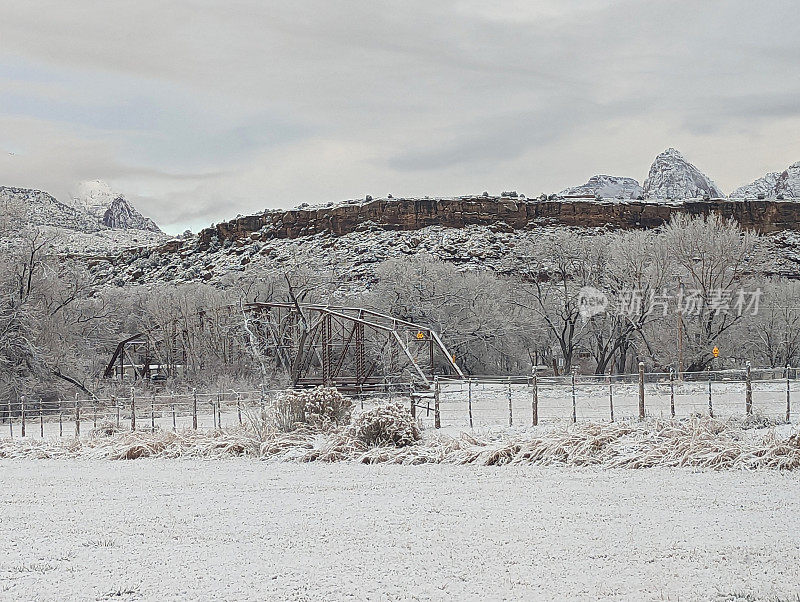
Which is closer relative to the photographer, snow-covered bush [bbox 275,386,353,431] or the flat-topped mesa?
snow-covered bush [bbox 275,386,353,431]

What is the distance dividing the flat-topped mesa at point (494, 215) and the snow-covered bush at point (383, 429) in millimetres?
72932

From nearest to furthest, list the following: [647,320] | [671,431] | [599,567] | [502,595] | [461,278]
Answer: [502,595] < [599,567] < [671,431] < [647,320] < [461,278]

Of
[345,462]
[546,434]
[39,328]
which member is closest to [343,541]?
[345,462]

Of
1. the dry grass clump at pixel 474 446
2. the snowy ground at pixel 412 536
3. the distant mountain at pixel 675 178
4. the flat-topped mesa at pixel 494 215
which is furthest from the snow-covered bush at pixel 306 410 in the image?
the distant mountain at pixel 675 178

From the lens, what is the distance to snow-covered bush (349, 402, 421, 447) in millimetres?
14703

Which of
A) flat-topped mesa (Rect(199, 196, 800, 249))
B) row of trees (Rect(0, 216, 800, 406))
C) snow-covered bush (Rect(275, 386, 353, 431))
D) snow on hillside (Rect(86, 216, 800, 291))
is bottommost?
snow-covered bush (Rect(275, 386, 353, 431))

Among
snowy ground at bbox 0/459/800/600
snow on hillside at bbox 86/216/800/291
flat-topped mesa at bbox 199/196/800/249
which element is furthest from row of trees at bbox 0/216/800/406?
flat-topped mesa at bbox 199/196/800/249

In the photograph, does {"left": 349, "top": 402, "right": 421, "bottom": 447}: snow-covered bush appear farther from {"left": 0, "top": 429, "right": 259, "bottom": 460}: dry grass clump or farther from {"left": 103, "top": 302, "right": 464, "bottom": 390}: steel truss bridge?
{"left": 103, "top": 302, "right": 464, "bottom": 390}: steel truss bridge

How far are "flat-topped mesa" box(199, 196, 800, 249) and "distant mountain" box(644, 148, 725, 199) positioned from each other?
297ft

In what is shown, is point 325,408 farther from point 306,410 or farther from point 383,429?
point 383,429

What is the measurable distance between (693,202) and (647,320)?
5179 cm

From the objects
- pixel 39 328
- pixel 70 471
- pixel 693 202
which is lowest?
pixel 70 471

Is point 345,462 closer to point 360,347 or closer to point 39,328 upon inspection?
point 360,347

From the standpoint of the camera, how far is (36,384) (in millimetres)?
33375
